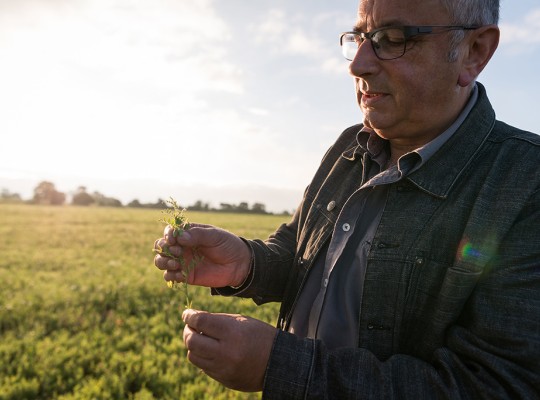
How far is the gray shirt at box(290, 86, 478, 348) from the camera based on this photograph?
1890mm

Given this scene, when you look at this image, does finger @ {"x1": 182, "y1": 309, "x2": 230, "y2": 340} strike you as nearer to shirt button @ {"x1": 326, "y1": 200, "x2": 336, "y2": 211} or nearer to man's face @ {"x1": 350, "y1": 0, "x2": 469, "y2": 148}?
shirt button @ {"x1": 326, "y1": 200, "x2": 336, "y2": 211}

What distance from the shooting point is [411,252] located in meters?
1.74

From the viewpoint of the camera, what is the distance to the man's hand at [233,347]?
1.58m

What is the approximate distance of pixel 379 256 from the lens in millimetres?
1801

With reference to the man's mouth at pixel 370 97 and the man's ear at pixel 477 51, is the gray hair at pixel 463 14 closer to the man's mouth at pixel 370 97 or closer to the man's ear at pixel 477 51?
the man's ear at pixel 477 51

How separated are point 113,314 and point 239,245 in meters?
5.91

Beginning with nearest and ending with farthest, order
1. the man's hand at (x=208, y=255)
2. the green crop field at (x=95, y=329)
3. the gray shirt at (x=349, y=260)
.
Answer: the gray shirt at (x=349, y=260)
the man's hand at (x=208, y=255)
the green crop field at (x=95, y=329)

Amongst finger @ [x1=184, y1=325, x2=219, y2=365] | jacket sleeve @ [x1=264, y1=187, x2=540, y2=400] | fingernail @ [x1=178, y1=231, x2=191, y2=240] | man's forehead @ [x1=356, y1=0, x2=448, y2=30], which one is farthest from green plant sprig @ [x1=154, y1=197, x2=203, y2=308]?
man's forehead @ [x1=356, y1=0, x2=448, y2=30]

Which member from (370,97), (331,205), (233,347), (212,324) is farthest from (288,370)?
(370,97)

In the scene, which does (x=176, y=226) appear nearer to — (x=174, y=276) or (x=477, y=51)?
(x=174, y=276)

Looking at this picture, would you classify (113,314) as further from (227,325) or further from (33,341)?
(227,325)

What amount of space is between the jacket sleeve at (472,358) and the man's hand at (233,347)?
0.15ft

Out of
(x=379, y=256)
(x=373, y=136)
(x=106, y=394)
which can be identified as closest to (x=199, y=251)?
(x=379, y=256)

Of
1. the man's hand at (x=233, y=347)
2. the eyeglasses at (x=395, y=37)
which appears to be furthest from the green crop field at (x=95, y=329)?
the eyeglasses at (x=395, y=37)
